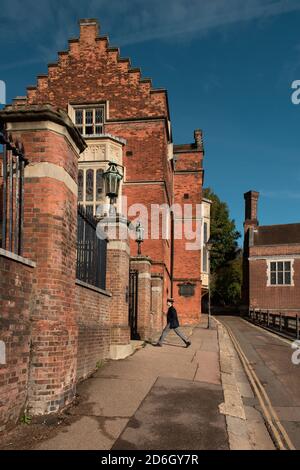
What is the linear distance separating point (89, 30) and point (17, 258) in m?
21.1

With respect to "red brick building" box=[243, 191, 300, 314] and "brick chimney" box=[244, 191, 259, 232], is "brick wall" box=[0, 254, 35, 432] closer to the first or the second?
"red brick building" box=[243, 191, 300, 314]

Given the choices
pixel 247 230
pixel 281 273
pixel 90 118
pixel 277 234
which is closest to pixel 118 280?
pixel 90 118

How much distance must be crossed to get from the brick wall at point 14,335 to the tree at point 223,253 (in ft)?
158

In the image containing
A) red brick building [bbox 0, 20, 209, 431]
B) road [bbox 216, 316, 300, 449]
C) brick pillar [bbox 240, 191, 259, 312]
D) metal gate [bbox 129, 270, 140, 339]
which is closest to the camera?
red brick building [bbox 0, 20, 209, 431]

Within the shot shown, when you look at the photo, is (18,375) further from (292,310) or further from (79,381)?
(292,310)

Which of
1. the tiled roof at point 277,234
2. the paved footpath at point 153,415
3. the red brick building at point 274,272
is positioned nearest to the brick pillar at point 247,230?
the red brick building at point 274,272

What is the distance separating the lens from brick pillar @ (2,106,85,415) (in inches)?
242

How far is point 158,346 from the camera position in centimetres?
1412

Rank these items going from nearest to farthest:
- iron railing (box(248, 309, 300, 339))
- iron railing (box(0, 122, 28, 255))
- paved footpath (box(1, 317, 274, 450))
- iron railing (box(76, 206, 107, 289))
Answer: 1. paved footpath (box(1, 317, 274, 450))
2. iron railing (box(0, 122, 28, 255))
3. iron railing (box(76, 206, 107, 289))
4. iron railing (box(248, 309, 300, 339))

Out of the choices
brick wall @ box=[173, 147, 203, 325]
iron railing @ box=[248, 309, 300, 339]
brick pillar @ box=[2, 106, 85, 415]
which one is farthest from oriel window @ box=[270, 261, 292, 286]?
brick pillar @ box=[2, 106, 85, 415]

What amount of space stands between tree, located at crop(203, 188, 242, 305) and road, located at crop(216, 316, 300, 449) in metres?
34.5

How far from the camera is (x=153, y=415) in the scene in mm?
6473
